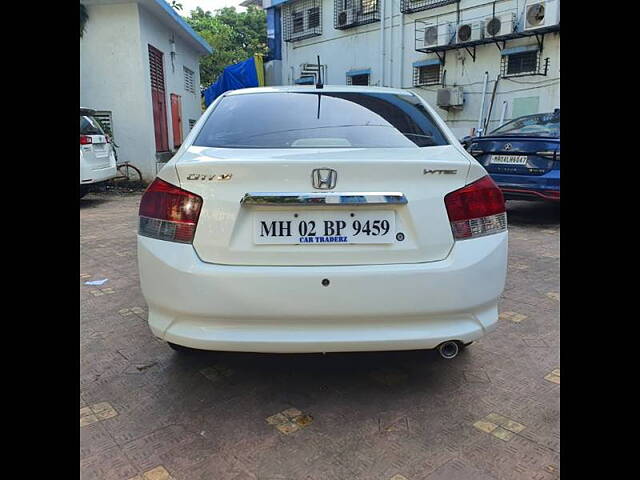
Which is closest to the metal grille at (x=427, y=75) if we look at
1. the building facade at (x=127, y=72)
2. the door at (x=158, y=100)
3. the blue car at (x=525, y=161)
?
the building facade at (x=127, y=72)

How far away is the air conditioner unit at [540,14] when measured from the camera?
38.7ft

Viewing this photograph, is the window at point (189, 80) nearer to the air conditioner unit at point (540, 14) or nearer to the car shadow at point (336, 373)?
the air conditioner unit at point (540, 14)

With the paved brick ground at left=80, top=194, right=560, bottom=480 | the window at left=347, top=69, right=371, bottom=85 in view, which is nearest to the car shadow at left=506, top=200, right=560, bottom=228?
the paved brick ground at left=80, top=194, right=560, bottom=480

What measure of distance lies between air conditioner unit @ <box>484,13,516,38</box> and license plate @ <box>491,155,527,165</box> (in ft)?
26.1

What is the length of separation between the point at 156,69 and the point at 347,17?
7521 mm

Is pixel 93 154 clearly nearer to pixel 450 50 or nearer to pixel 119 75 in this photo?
pixel 119 75

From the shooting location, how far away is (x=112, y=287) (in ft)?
12.9

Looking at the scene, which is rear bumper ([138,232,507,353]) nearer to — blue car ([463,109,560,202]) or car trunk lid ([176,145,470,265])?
car trunk lid ([176,145,470,265])

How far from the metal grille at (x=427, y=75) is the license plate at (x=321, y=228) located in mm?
14211

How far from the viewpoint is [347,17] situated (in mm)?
16938

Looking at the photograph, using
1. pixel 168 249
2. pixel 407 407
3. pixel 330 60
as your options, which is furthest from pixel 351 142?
pixel 330 60
